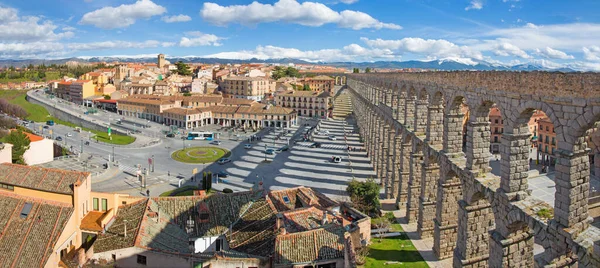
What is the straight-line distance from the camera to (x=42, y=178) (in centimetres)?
2405

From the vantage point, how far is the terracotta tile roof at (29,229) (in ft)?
60.6

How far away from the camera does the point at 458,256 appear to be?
64.6 ft

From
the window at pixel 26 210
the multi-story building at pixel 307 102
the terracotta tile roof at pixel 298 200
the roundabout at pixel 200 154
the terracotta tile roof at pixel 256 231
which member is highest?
the multi-story building at pixel 307 102

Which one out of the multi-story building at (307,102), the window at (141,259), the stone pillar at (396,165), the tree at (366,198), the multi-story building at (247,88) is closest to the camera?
the window at (141,259)

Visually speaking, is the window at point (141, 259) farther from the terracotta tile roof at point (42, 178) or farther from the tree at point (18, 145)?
the tree at point (18, 145)

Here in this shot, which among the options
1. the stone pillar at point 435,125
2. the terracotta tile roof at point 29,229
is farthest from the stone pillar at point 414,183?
the terracotta tile roof at point 29,229

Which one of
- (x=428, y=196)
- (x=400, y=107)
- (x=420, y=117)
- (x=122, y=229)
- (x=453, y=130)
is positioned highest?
(x=400, y=107)

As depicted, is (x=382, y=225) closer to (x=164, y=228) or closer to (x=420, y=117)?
(x=420, y=117)

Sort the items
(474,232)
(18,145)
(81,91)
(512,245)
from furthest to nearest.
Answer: (81,91) < (18,145) < (474,232) < (512,245)

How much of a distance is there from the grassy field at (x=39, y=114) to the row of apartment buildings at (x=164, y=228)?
4199 centimetres

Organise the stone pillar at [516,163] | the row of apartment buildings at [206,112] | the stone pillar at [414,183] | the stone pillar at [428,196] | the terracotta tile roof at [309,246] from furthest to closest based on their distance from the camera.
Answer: the row of apartment buildings at [206,112], the stone pillar at [414,183], the stone pillar at [428,196], the terracotta tile roof at [309,246], the stone pillar at [516,163]

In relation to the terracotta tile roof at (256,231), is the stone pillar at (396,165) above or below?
above

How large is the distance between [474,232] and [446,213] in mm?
3521

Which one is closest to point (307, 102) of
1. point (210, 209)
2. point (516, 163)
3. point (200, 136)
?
point (200, 136)
